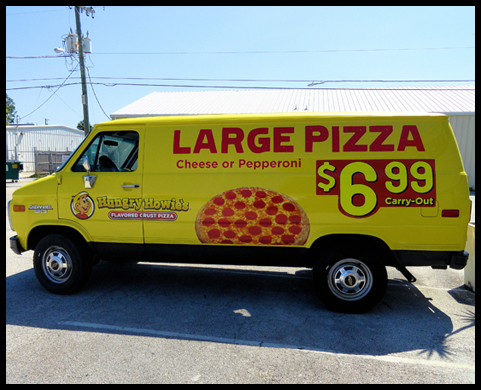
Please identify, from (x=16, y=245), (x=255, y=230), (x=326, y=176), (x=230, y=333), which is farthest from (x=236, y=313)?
(x=16, y=245)

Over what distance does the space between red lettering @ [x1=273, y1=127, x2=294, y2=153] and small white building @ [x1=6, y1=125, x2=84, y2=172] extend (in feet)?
94.0

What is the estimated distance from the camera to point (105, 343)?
12.2 ft

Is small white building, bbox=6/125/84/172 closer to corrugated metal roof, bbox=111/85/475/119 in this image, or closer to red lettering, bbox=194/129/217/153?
corrugated metal roof, bbox=111/85/475/119

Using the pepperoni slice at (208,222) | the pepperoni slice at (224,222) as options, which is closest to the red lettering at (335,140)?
the pepperoni slice at (224,222)

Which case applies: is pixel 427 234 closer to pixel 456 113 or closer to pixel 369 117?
pixel 369 117

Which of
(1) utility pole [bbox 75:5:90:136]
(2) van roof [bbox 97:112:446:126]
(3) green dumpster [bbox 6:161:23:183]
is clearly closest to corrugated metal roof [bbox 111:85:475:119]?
(1) utility pole [bbox 75:5:90:136]

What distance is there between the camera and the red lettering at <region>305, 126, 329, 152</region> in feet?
14.5

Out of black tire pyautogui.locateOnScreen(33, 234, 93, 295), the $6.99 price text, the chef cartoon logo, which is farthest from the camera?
black tire pyautogui.locateOnScreen(33, 234, 93, 295)

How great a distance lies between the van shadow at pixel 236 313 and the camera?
12.6 feet

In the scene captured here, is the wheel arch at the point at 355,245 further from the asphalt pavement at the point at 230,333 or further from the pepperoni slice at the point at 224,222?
the pepperoni slice at the point at 224,222

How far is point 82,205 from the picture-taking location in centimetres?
493

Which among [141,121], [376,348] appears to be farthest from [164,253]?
[376,348]

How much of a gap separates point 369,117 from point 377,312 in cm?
226

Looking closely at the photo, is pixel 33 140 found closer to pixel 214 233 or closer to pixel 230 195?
pixel 214 233
